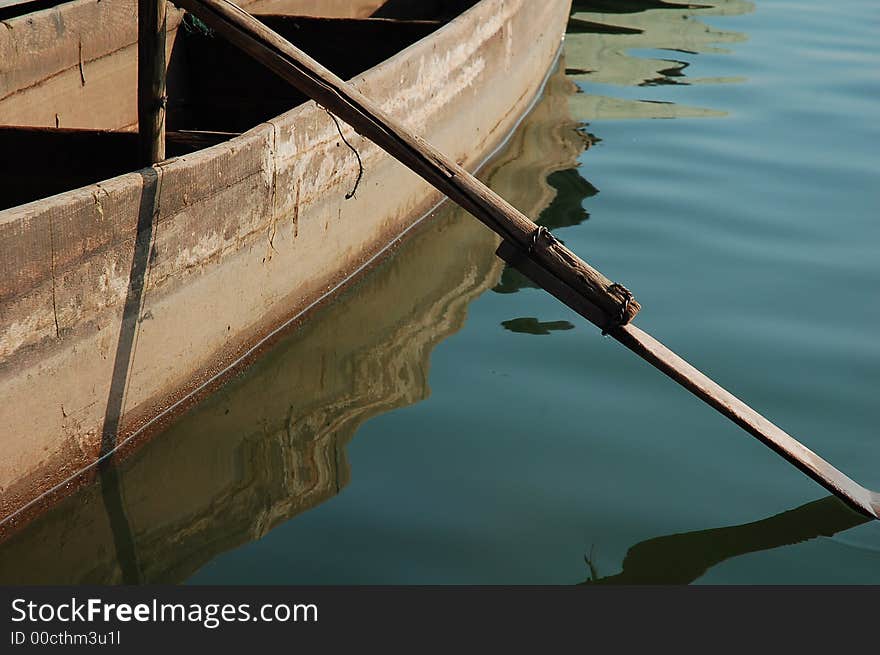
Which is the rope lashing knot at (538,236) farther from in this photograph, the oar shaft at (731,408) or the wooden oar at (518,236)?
the oar shaft at (731,408)

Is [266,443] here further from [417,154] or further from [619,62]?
[619,62]

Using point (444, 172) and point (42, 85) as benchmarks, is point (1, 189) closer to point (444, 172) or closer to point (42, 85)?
point (42, 85)

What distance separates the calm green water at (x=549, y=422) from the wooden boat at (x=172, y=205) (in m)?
0.20

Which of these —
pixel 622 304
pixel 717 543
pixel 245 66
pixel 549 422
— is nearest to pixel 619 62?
pixel 245 66

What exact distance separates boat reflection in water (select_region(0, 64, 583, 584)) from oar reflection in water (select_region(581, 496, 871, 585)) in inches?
38.9

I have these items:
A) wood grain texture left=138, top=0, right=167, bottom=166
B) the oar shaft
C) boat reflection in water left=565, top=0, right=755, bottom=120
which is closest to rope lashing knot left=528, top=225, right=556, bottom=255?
the oar shaft

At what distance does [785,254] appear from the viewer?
548 cm

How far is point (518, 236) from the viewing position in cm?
338

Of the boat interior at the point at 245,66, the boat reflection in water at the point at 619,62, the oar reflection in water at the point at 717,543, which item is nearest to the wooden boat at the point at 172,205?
the boat interior at the point at 245,66

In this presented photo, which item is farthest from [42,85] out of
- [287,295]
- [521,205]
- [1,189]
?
[521,205]

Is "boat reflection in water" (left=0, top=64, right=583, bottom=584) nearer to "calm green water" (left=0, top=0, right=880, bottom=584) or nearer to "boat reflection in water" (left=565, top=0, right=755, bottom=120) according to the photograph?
"calm green water" (left=0, top=0, right=880, bottom=584)

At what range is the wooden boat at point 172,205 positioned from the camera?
10.3 ft

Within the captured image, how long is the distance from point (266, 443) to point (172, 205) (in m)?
0.90

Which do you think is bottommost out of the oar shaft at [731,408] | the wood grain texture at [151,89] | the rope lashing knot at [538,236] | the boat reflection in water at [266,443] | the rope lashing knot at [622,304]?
the boat reflection in water at [266,443]
